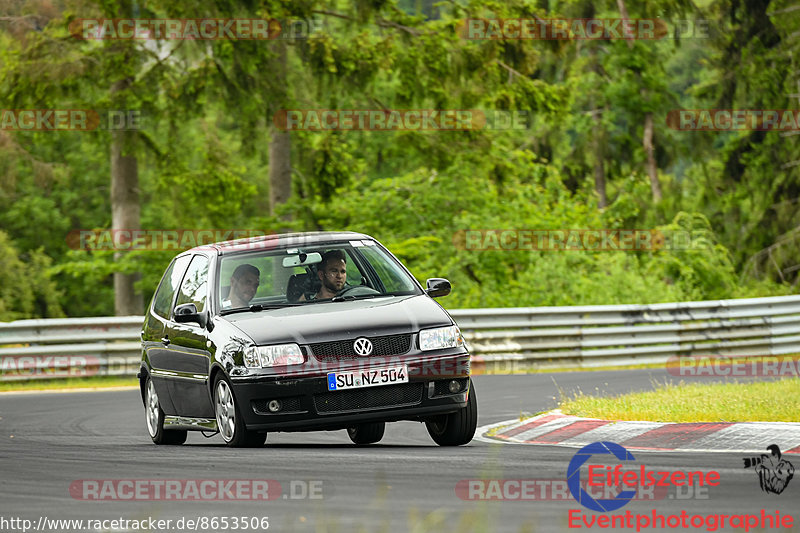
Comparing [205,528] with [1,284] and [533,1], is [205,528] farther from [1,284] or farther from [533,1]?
[1,284]

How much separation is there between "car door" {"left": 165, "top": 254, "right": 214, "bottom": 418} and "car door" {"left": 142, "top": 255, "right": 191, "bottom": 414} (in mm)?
144

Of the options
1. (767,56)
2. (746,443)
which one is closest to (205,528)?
(746,443)

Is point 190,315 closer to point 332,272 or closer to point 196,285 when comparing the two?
point 196,285

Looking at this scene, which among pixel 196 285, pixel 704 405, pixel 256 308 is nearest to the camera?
pixel 256 308

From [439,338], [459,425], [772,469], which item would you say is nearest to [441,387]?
[439,338]

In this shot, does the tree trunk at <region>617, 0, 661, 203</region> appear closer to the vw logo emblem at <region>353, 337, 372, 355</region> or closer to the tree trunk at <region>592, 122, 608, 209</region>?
the tree trunk at <region>592, 122, 608, 209</region>


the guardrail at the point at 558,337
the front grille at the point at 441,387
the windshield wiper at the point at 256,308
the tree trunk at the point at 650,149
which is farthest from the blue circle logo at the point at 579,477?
the tree trunk at the point at 650,149

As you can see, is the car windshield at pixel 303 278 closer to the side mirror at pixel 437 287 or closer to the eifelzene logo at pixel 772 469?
the side mirror at pixel 437 287

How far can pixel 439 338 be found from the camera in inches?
384

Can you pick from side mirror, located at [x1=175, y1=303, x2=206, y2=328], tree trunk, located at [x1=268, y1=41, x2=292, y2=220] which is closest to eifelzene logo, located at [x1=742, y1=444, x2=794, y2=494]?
side mirror, located at [x1=175, y1=303, x2=206, y2=328]

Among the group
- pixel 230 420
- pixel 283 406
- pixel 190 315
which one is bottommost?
pixel 230 420

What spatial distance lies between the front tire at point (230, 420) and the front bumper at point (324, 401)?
12 centimetres

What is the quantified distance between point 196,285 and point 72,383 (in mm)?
9140

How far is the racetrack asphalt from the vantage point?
6.66 meters
